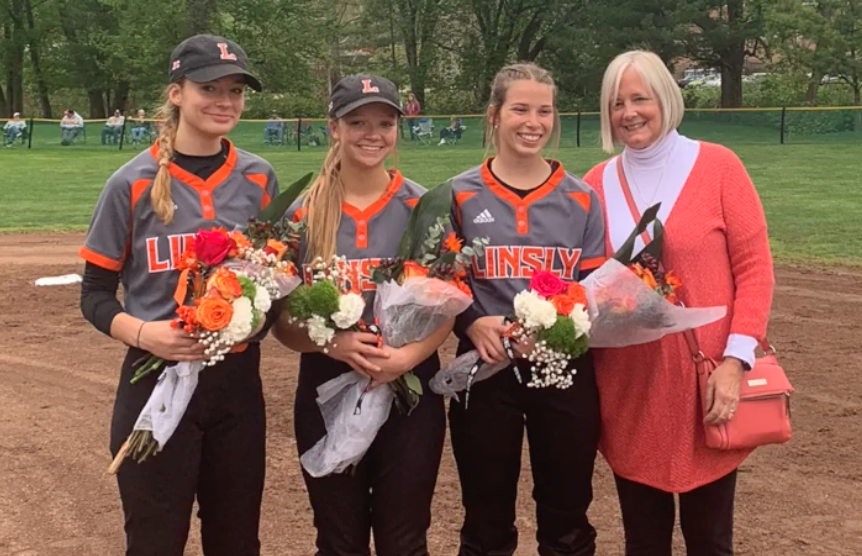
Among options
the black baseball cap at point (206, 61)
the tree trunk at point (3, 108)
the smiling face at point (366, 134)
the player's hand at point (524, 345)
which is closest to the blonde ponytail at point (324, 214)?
the smiling face at point (366, 134)

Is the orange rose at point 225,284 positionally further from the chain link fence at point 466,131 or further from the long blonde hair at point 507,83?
the chain link fence at point 466,131

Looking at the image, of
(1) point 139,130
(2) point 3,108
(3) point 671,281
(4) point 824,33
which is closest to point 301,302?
(3) point 671,281

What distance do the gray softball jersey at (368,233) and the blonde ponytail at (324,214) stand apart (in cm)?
2

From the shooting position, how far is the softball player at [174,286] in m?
2.88

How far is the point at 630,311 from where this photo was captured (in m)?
2.92

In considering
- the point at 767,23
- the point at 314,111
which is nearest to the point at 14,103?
the point at 314,111

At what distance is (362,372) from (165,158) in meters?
0.95

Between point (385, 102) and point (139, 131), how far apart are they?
92.1 ft

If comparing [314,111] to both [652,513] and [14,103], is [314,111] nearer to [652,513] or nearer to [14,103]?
[14,103]

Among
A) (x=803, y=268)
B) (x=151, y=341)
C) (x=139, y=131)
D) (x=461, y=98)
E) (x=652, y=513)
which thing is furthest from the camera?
(x=461, y=98)

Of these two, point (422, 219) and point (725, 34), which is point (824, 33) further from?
Answer: point (422, 219)

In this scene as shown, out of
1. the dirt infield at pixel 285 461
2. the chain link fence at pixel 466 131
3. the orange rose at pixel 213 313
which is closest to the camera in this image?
the orange rose at pixel 213 313

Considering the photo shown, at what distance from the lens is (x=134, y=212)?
9.48 ft

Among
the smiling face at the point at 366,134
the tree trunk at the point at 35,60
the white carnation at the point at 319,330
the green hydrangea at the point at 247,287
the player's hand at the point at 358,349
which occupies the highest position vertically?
the tree trunk at the point at 35,60
